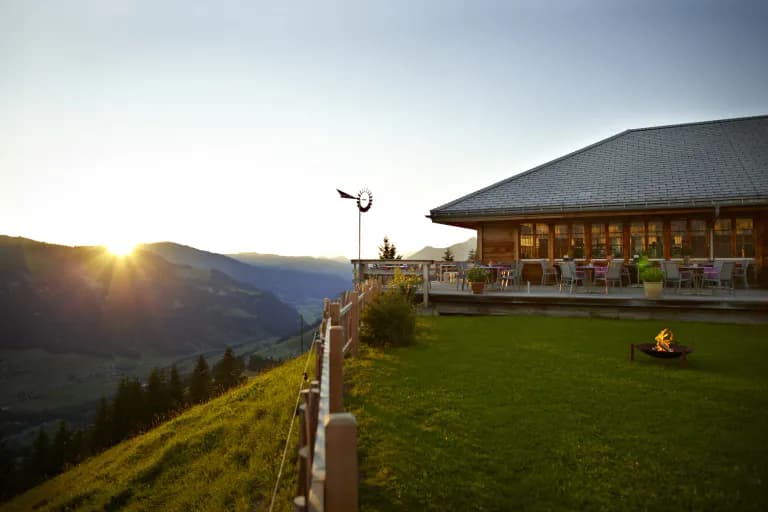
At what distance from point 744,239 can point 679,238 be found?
1.79 metres

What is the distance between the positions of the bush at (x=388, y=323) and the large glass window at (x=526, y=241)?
A: 8865 mm

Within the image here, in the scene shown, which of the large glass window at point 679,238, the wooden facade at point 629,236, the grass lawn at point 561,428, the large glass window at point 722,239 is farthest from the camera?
the large glass window at point 679,238

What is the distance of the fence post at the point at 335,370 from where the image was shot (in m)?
3.74

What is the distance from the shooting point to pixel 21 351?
13338cm

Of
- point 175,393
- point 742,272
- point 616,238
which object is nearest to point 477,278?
point 616,238

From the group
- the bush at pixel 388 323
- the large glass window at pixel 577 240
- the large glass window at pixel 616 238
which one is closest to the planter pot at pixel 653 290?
the large glass window at pixel 616 238

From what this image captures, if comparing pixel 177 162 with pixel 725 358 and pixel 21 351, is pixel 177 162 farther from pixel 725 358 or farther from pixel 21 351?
pixel 21 351

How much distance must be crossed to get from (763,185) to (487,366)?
40.9 feet

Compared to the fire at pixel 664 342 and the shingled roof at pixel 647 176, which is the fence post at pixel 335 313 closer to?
the fire at pixel 664 342

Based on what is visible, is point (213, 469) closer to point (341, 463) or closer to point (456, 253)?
point (341, 463)

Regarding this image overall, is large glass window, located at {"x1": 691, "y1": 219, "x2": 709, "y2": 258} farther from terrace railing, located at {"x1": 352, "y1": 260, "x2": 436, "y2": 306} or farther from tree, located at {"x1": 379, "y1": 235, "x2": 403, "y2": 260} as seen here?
tree, located at {"x1": 379, "y1": 235, "x2": 403, "y2": 260}

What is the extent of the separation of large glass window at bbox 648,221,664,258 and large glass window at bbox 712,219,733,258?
58.9 inches

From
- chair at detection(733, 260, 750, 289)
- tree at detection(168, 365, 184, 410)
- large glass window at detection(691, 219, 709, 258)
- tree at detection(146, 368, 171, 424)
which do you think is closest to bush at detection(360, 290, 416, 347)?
chair at detection(733, 260, 750, 289)

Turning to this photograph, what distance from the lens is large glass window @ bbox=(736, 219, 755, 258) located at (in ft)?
48.7
